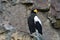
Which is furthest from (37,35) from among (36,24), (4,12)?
(4,12)

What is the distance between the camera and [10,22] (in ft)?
17.6

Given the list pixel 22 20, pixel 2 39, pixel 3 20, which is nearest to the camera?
pixel 2 39

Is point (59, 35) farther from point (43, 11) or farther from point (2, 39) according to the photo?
point (2, 39)

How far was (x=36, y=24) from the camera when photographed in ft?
17.4

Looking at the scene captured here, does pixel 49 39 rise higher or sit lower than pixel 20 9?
lower

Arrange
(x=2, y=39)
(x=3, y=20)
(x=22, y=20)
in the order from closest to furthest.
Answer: (x=2, y=39)
(x=3, y=20)
(x=22, y=20)

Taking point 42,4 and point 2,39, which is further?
point 42,4

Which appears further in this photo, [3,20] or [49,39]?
[49,39]

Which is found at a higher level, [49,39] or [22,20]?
[22,20]

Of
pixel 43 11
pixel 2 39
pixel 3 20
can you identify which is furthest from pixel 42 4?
pixel 2 39

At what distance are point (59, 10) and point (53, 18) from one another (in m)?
0.18

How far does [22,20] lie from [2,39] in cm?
94

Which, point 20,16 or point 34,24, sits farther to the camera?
point 20,16

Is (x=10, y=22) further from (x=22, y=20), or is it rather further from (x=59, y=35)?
(x=59, y=35)
